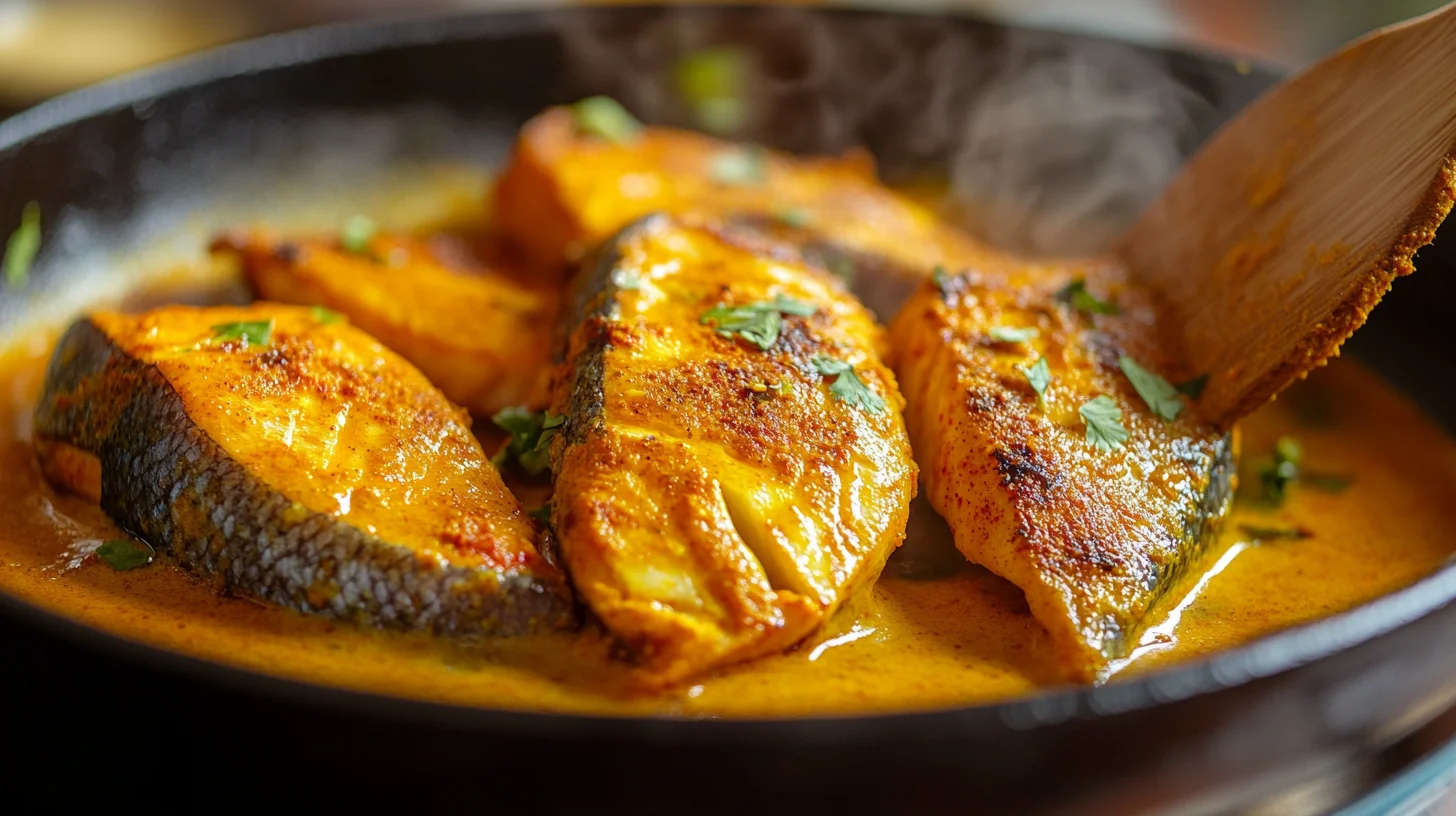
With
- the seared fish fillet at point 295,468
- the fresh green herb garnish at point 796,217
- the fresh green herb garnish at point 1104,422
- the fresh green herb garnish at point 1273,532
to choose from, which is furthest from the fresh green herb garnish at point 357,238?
the fresh green herb garnish at point 1273,532

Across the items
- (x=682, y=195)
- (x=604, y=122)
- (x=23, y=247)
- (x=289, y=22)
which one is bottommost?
(x=23, y=247)

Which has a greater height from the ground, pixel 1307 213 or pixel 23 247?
pixel 1307 213

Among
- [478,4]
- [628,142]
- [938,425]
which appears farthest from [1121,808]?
[478,4]

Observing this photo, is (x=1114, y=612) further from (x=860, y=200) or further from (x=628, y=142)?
(x=628, y=142)

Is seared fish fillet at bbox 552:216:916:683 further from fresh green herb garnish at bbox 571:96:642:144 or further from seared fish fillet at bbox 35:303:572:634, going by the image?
fresh green herb garnish at bbox 571:96:642:144

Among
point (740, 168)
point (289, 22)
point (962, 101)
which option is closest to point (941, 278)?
point (740, 168)

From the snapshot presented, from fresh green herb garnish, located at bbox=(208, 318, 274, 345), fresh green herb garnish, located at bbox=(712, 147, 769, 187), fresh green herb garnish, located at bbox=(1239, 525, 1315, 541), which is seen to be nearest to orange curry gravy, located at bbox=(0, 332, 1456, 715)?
fresh green herb garnish, located at bbox=(1239, 525, 1315, 541)

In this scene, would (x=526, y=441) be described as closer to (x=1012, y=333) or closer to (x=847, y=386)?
(x=847, y=386)
